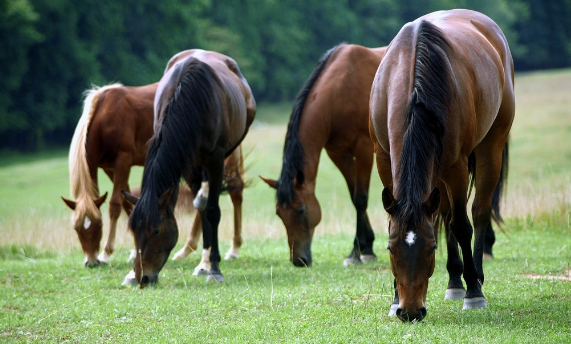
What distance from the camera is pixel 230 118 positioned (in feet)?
27.1

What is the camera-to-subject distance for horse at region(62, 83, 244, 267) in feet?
28.9

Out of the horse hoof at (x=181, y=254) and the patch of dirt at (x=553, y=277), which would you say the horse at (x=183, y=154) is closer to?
the horse hoof at (x=181, y=254)

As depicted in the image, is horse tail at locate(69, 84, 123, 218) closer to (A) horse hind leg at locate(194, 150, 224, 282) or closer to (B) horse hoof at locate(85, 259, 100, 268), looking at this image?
(B) horse hoof at locate(85, 259, 100, 268)

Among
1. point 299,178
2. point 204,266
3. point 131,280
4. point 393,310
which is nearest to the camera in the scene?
point 393,310

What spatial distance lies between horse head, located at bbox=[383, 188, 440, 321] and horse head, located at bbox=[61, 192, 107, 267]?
5.28m

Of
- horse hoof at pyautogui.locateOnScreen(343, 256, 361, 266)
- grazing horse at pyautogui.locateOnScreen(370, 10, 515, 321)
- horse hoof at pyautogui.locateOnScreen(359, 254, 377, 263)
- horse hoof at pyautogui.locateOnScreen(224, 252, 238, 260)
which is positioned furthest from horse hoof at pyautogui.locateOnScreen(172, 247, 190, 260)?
grazing horse at pyautogui.locateOnScreen(370, 10, 515, 321)

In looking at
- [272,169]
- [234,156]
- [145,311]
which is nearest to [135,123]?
[234,156]

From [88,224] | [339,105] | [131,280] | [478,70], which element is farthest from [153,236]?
[478,70]

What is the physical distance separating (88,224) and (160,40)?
136 feet

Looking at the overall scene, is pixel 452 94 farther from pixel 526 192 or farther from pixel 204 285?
pixel 526 192

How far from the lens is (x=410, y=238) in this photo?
4.46m

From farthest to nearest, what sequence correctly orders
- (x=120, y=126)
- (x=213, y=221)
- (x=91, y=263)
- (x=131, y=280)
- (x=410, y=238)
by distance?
(x=120, y=126), (x=91, y=263), (x=213, y=221), (x=131, y=280), (x=410, y=238)

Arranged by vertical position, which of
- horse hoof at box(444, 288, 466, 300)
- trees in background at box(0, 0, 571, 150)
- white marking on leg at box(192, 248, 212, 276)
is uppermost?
horse hoof at box(444, 288, 466, 300)

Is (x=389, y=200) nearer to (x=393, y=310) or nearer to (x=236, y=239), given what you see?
(x=393, y=310)
